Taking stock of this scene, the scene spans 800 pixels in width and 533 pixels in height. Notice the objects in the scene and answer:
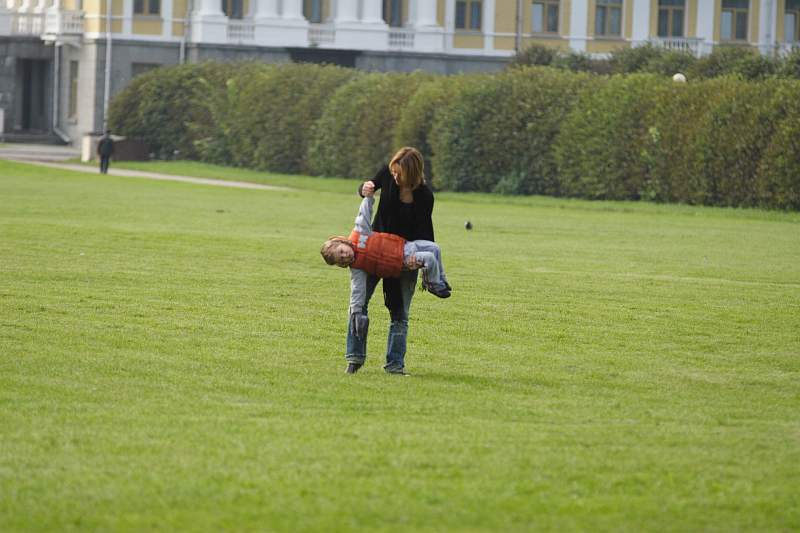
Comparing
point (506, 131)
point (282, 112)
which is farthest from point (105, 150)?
point (506, 131)

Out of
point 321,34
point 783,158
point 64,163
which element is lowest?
point 64,163

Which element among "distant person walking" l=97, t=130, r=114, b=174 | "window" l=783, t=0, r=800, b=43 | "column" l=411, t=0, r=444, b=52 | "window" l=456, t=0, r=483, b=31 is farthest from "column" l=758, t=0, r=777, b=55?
"distant person walking" l=97, t=130, r=114, b=174

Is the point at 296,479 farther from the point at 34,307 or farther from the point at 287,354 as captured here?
the point at 34,307

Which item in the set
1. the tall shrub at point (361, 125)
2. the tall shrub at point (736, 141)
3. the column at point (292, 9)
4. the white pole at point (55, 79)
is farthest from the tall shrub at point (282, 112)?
the white pole at point (55, 79)

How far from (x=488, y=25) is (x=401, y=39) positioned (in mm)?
3988

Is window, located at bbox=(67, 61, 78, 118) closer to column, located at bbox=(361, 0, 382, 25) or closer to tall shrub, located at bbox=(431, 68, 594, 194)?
column, located at bbox=(361, 0, 382, 25)

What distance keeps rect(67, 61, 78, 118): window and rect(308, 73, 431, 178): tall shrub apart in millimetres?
18637

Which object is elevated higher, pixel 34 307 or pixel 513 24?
pixel 513 24

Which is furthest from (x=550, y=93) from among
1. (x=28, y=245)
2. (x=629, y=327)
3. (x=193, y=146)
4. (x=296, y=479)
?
(x=296, y=479)

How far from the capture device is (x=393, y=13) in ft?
223

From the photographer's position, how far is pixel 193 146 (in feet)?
180

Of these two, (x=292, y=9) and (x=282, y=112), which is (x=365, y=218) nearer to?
(x=282, y=112)

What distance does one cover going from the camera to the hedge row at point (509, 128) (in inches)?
1430

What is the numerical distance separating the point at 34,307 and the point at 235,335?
229 centimetres
